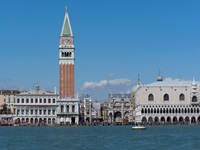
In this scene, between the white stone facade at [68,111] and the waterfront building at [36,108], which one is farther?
the waterfront building at [36,108]

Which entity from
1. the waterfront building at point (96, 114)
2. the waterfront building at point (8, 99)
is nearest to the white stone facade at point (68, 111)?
the waterfront building at point (8, 99)

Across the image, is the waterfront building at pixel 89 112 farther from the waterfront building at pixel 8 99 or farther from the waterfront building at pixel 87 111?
the waterfront building at pixel 8 99

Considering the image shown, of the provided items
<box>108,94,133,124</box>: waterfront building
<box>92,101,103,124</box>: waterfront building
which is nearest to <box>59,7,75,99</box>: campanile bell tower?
<box>108,94,133,124</box>: waterfront building

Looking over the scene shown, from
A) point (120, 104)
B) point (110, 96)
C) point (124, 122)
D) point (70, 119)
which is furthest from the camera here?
point (110, 96)

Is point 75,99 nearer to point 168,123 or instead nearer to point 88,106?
point 168,123

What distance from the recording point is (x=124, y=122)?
153 meters

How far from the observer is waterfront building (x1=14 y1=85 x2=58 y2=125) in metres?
135

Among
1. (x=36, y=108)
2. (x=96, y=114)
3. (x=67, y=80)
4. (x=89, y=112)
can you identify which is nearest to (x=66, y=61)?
(x=67, y=80)

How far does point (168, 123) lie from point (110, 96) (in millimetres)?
51535

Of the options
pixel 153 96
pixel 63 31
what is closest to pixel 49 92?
pixel 63 31

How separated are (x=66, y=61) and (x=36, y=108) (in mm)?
12351

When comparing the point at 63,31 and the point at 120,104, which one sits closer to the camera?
the point at 63,31

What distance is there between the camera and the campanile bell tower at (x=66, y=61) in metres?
134

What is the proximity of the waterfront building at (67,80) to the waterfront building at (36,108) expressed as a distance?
2341mm
